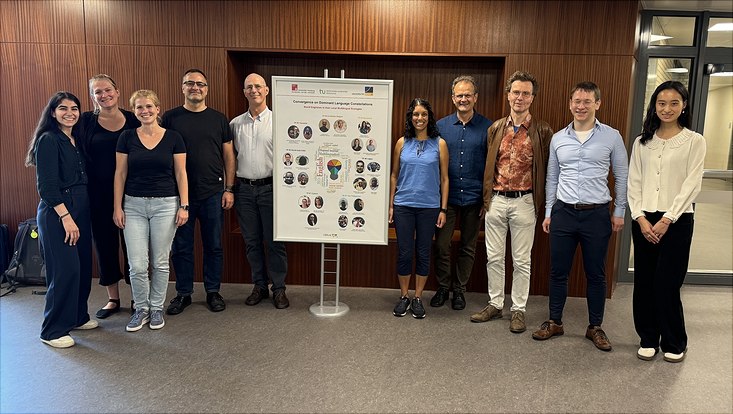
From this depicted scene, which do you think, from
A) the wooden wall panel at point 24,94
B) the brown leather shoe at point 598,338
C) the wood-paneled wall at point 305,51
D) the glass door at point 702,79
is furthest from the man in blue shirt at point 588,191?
the wooden wall panel at point 24,94

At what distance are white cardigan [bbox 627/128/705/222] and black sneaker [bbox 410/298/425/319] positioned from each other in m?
1.56

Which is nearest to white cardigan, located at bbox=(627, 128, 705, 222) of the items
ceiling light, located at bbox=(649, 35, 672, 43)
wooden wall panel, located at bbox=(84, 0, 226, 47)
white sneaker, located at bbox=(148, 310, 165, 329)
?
ceiling light, located at bbox=(649, 35, 672, 43)

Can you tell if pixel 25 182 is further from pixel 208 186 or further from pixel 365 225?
pixel 365 225

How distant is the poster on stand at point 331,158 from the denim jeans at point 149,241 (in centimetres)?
74

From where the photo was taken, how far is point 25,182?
449 centimetres

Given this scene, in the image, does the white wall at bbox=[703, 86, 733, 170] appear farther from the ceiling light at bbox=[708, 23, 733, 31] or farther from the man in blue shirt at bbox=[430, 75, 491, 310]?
the man in blue shirt at bbox=[430, 75, 491, 310]

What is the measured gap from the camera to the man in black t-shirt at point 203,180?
11.6 ft

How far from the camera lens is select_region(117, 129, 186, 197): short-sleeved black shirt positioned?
3.26 m

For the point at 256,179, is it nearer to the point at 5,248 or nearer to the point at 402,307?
the point at 402,307

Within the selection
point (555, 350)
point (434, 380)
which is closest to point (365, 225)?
point (434, 380)

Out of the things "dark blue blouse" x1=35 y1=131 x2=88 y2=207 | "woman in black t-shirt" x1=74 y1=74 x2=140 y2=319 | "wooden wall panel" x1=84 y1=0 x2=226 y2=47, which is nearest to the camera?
"dark blue blouse" x1=35 y1=131 x2=88 y2=207

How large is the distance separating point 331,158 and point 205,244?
1.17 meters

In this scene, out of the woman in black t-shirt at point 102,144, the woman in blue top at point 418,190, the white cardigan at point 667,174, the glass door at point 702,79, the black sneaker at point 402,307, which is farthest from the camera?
the glass door at point 702,79

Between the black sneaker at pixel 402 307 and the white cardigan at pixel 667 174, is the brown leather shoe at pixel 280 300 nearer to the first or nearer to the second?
the black sneaker at pixel 402 307
